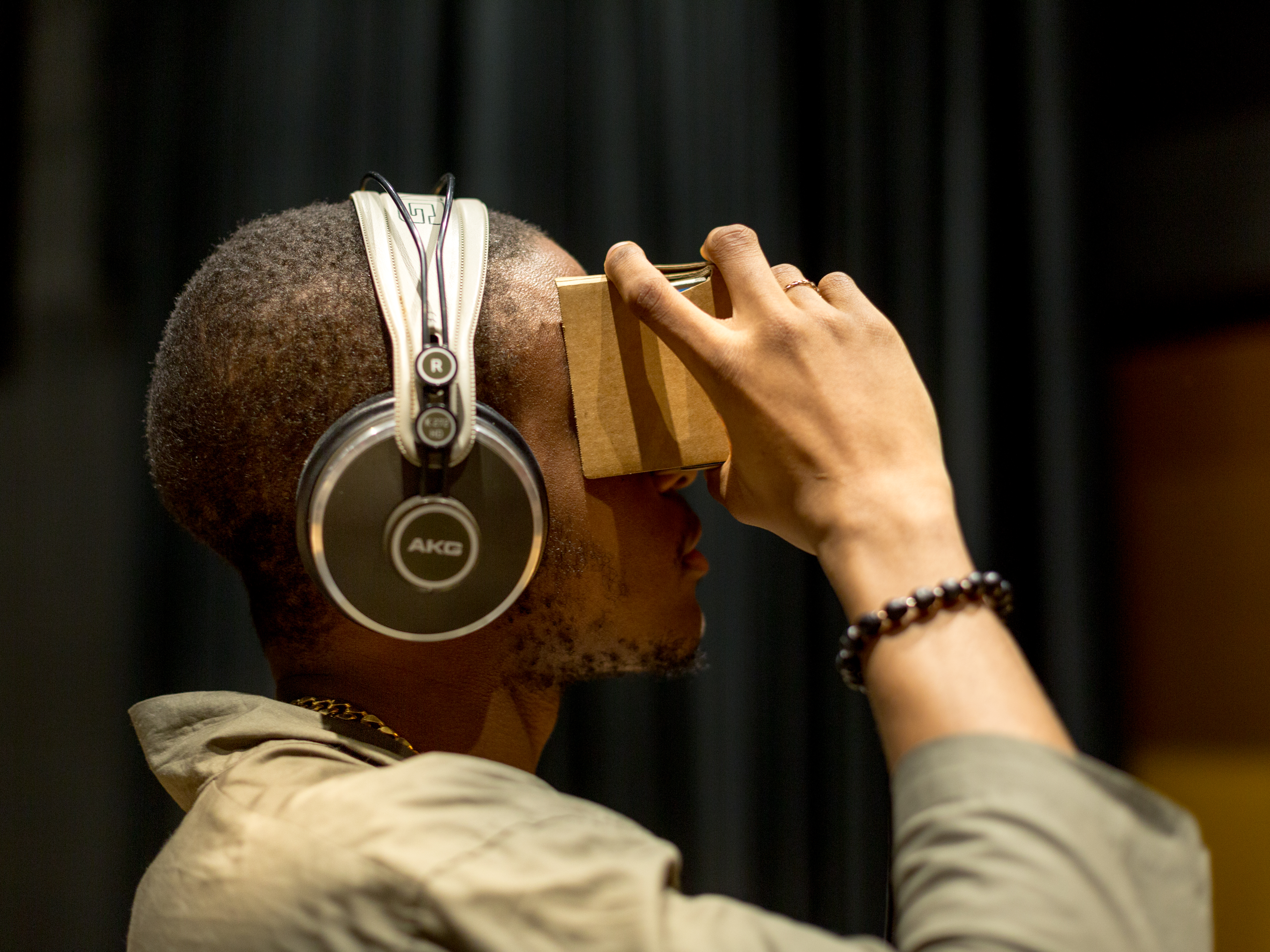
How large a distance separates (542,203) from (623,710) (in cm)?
80

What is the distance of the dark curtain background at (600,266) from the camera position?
1236 mm

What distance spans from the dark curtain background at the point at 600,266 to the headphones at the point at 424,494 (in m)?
0.75

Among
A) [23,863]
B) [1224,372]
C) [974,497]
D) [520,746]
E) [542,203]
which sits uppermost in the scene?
[542,203]

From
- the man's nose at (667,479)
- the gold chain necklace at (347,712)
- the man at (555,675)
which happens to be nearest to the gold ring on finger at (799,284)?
the man at (555,675)

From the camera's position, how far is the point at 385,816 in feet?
1.77

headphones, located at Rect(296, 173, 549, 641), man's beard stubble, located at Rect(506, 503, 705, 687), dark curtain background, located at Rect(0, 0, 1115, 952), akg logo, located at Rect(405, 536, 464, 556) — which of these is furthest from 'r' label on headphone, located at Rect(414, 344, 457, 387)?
dark curtain background, located at Rect(0, 0, 1115, 952)

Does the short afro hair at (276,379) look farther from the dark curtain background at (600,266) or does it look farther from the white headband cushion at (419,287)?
the dark curtain background at (600,266)

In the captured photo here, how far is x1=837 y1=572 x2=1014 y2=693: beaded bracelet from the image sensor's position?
1.95 ft

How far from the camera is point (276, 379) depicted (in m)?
0.78

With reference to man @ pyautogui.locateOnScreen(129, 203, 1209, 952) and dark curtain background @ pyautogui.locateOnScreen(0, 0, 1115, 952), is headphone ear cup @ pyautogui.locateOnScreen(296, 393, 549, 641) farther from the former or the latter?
dark curtain background @ pyautogui.locateOnScreen(0, 0, 1115, 952)

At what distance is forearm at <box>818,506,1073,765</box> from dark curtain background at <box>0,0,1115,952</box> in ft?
2.69

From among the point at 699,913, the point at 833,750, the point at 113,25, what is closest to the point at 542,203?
the point at 113,25

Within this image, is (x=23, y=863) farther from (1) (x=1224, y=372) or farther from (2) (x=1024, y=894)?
(1) (x=1224, y=372)

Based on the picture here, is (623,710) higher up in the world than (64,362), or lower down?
lower down
